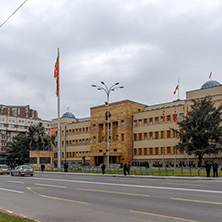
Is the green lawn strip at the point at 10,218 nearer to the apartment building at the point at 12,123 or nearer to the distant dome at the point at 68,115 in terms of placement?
the distant dome at the point at 68,115

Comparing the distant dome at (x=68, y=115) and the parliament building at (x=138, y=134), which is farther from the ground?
the distant dome at (x=68, y=115)

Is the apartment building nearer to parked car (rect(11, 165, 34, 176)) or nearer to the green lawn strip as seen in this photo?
parked car (rect(11, 165, 34, 176))

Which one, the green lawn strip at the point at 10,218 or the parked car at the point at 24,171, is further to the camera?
the parked car at the point at 24,171

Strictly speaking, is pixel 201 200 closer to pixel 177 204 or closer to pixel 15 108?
pixel 177 204

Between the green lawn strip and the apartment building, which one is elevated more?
the apartment building

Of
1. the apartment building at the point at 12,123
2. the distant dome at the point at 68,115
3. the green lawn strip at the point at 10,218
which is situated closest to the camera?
the green lawn strip at the point at 10,218

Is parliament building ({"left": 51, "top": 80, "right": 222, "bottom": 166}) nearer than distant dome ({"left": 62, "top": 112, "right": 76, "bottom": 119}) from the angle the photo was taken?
Yes

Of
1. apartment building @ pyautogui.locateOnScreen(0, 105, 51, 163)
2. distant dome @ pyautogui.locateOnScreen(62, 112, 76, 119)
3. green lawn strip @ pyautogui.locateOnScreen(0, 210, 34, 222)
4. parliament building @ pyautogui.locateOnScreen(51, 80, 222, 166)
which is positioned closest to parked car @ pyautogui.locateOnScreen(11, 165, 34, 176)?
green lawn strip @ pyautogui.locateOnScreen(0, 210, 34, 222)

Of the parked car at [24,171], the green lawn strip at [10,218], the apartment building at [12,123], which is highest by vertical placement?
the apartment building at [12,123]

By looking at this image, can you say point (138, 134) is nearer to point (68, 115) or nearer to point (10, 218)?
point (68, 115)

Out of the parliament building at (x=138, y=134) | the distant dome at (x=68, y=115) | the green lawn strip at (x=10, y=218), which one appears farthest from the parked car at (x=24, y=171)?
the distant dome at (x=68, y=115)

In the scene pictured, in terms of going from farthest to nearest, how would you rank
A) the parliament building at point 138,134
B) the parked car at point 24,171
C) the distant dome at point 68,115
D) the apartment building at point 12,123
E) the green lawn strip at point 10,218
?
the apartment building at point 12,123 < the distant dome at point 68,115 < the parliament building at point 138,134 < the parked car at point 24,171 < the green lawn strip at point 10,218

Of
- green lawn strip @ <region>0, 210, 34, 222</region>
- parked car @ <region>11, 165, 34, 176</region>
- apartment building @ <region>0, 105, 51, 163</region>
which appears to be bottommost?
parked car @ <region>11, 165, 34, 176</region>

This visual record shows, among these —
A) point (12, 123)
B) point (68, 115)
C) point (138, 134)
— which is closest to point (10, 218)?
point (138, 134)
